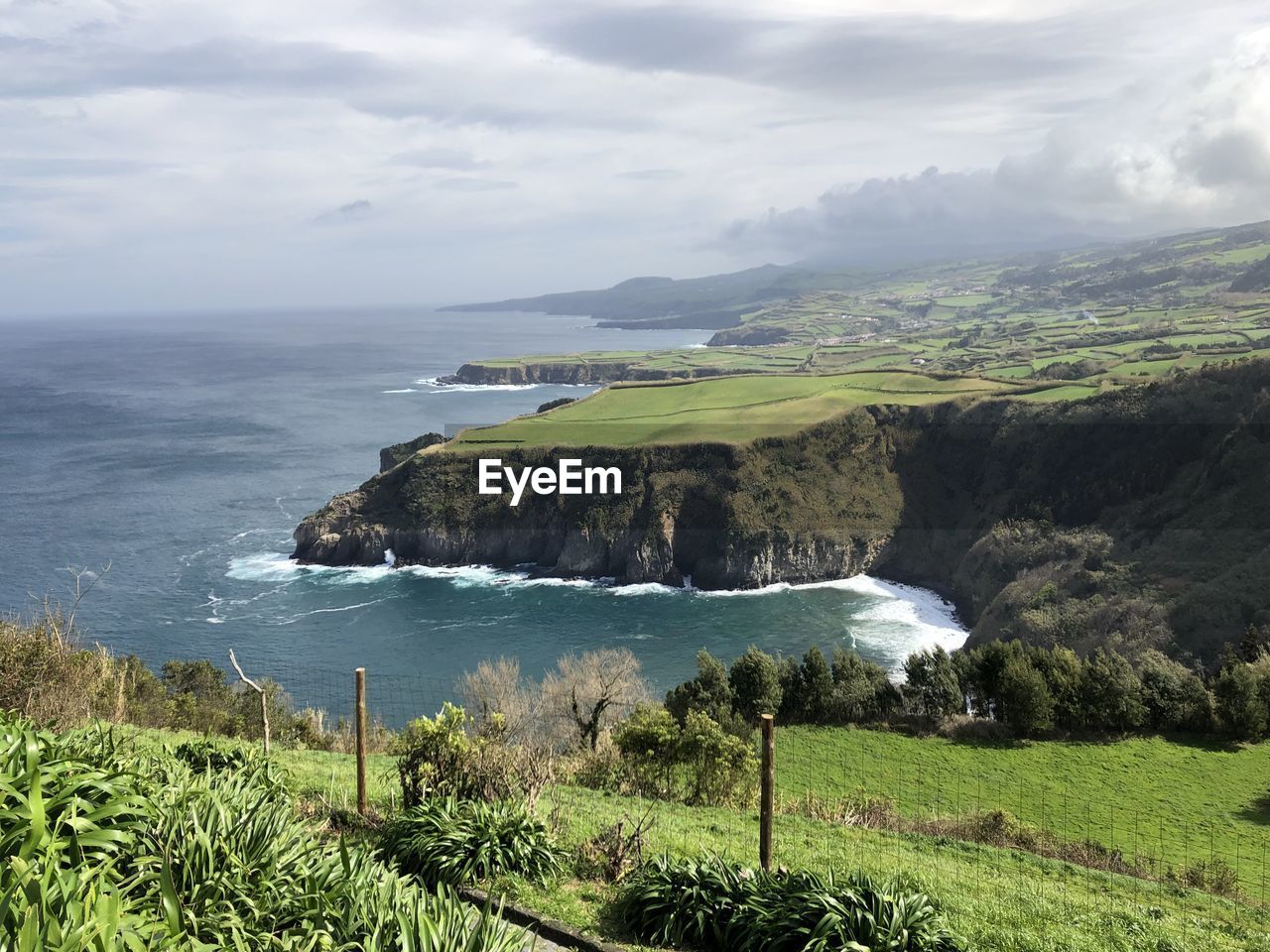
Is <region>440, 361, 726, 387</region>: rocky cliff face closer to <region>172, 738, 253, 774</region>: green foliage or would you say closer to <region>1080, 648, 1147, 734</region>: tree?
<region>1080, 648, 1147, 734</region>: tree

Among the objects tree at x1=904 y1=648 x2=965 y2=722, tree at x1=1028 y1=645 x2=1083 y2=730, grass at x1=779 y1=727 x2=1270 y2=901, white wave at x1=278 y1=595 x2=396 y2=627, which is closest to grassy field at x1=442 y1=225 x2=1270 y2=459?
white wave at x1=278 y1=595 x2=396 y2=627

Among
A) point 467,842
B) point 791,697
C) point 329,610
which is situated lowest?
point 329,610

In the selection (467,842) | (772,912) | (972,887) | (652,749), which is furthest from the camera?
(652,749)

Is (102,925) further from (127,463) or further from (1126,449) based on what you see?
(127,463)

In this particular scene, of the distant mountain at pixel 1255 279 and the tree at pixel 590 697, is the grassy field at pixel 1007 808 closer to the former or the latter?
the tree at pixel 590 697

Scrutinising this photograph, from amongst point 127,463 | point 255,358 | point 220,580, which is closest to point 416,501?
point 220,580

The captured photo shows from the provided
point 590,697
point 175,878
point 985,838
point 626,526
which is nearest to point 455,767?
point 175,878

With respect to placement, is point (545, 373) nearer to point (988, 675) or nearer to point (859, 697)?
point (859, 697)
